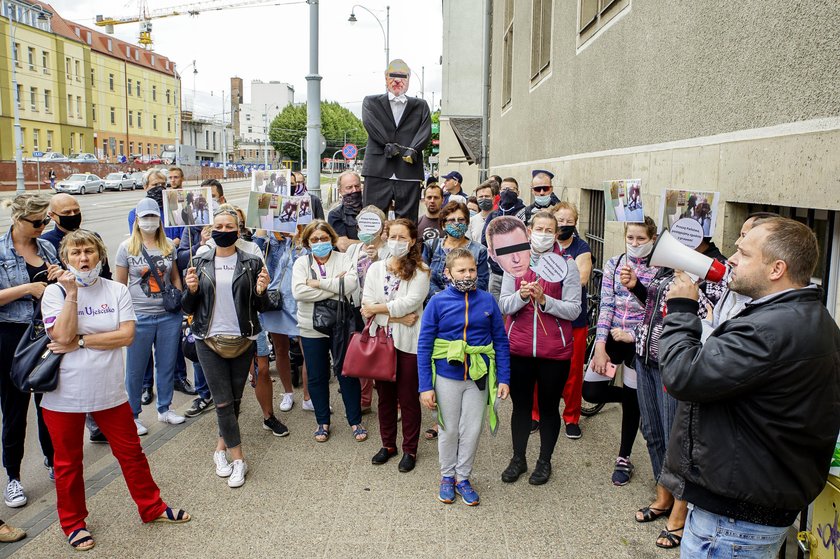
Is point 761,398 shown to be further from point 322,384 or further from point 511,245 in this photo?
point 322,384

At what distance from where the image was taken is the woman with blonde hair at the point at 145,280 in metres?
5.96

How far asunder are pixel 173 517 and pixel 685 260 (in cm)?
357

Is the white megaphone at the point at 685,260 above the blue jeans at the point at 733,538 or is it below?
above

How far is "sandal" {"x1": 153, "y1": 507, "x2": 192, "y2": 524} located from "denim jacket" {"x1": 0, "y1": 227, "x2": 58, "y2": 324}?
1682 mm

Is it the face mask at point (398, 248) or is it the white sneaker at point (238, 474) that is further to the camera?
the face mask at point (398, 248)

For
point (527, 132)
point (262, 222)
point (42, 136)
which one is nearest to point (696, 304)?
point (262, 222)

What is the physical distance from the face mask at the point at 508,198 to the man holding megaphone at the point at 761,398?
5.81 metres

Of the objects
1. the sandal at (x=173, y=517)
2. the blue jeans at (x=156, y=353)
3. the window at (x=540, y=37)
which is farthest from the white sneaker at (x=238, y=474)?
the window at (x=540, y=37)

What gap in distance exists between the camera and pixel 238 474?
198 inches

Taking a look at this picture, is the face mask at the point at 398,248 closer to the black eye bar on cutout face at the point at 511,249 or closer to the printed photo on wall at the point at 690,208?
the black eye bar on cutout face at the point at 511,249

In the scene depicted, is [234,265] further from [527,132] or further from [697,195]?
[527,132]

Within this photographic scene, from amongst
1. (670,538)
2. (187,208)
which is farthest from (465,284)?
(187,208)

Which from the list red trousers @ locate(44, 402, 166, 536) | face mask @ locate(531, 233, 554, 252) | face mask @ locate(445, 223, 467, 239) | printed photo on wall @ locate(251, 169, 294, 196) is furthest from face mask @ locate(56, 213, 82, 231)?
face mask @ locate(531, 233, 554, 252)

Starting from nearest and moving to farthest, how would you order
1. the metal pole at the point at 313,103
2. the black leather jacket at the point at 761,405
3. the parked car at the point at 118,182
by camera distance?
the black leather jacket at the point at 761,405 → the metal pole at the point at 313,103 → the parked car at the point at 118,182
